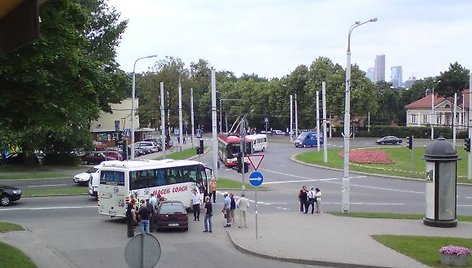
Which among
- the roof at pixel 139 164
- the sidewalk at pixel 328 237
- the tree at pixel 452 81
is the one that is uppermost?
the tree at pixel 452 81

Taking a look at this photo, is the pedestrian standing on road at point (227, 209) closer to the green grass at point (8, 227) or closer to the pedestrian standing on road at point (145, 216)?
the pedestrian standing on road at point (145, 216)

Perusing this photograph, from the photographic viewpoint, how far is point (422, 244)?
20859 mm

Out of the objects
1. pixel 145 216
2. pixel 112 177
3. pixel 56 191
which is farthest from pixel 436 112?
pixel 145 216

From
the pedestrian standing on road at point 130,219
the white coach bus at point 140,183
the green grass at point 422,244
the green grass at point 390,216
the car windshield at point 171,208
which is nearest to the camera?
the green grass at point 422,244

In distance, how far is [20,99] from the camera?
817 inches

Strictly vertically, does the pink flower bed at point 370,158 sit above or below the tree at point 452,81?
→ below

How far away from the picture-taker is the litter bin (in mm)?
25828

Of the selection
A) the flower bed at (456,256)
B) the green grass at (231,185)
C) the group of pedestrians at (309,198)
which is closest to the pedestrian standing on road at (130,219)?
the group of pedestrians at (309,198)

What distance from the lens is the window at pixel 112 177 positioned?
29.6 m

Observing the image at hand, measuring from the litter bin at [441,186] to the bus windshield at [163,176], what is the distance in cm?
1285

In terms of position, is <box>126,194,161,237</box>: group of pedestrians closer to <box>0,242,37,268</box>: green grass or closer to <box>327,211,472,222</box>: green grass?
<box>0,242,37,268</box>: green grass

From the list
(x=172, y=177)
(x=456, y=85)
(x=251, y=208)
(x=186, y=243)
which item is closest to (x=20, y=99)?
(x=186, y=243)

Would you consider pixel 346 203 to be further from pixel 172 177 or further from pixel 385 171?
pixel 385 171

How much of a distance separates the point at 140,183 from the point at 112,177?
4.78 ft
